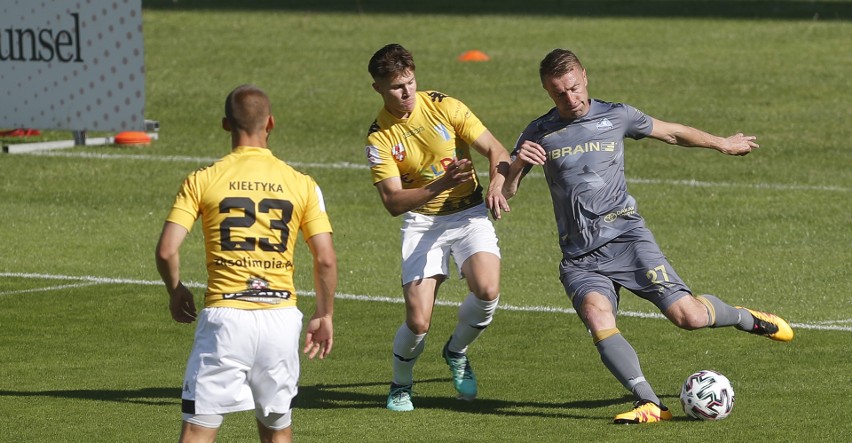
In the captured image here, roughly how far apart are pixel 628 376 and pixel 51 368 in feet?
15.3

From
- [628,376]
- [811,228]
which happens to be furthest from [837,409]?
[811,228]

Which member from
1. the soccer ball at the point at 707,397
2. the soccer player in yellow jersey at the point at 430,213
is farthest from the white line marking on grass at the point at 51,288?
the soccer ball at the point at 707,397

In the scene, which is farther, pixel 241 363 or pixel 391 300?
pixel 391 300

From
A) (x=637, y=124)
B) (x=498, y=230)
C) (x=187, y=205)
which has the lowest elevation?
(x=498, y=230)

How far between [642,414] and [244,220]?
3209mm

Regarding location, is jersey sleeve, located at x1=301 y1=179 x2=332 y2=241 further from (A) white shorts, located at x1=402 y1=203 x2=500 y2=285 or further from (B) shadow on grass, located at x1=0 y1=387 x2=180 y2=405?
(B) shadow on grass, located at x1=0 y1=387 x2=180 y2=405

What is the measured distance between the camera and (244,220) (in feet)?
25.1

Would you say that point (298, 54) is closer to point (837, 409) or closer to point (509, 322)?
point (509, 322)

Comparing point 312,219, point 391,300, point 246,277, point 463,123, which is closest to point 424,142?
point 463,123

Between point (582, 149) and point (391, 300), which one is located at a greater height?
point (582, 149)

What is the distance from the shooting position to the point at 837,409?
33.1ft

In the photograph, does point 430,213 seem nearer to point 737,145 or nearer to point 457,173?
point 457,173

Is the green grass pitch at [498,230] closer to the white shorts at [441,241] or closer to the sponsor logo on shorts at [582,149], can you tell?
the white shorts at [441,241]

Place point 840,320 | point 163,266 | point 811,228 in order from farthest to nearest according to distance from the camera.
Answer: point 811,228 → point 840,320 → point 163,266
